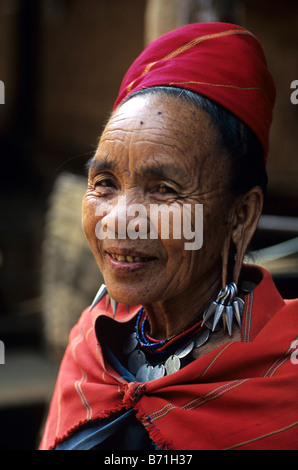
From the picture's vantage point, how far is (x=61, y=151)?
810 centimetres

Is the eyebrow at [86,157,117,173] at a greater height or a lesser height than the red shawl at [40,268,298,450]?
greater

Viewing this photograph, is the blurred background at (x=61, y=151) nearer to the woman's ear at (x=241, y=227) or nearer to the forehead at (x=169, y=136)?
the woman's ear at (x=241, y=227)

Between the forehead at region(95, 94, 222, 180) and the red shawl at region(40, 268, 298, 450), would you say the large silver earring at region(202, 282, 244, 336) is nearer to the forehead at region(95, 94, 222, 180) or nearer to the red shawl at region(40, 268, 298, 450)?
the red shawl at region(40, 268, 298, 450)

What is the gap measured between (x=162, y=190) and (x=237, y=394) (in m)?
0.62

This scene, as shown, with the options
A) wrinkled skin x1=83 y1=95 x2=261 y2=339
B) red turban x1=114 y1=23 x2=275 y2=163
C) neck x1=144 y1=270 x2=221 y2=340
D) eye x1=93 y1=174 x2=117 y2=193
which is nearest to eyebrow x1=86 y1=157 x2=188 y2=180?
wrinkled skin x1=83 y1=95 x2=261 y2=339

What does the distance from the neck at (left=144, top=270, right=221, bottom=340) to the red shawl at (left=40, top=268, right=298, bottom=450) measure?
0.14 m

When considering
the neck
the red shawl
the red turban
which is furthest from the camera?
the neck

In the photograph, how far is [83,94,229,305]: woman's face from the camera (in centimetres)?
167

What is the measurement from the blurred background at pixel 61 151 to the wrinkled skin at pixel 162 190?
26 centimetres

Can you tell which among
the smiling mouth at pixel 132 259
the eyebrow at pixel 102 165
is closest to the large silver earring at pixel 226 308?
the smiling mouth at pixel 132 259

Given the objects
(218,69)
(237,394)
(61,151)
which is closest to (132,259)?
(237,394)

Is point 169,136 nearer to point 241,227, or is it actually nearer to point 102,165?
point 102,165
